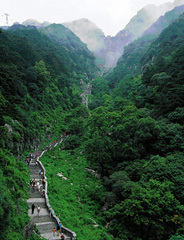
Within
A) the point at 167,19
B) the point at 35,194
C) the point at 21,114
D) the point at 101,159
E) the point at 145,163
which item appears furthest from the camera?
the point at 167,19

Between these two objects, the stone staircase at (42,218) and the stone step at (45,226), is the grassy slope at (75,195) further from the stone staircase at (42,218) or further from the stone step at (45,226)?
the stone step at (45,226)

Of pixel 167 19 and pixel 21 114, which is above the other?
pixel 167 19

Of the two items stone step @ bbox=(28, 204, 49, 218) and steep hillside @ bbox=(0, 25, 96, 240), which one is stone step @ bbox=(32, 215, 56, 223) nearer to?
stone step @ bbox=(28, 204, 49, 218)

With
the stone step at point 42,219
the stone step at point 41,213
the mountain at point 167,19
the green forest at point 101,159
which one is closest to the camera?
the stone step at point 42,219

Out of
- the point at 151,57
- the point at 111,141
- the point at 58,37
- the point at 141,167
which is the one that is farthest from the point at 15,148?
the point at 58,37

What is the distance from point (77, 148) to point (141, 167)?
649 inches

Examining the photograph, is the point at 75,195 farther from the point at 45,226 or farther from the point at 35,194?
the point at 45,226

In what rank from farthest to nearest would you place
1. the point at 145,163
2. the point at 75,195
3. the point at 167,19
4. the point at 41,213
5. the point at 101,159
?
the point at 167,19 → the point at 101,159 → the point at 145,163 → the point at 75,195 → the point at 41,213

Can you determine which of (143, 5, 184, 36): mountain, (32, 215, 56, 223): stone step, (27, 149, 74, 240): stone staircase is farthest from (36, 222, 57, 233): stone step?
(143, 5, 184, 36): mountain

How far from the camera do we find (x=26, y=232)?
13023 mm

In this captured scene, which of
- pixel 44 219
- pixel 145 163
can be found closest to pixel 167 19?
pixel 145 163

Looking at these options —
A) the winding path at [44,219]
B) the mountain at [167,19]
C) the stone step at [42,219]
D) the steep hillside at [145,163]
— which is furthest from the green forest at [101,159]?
the mountain at [167,19]

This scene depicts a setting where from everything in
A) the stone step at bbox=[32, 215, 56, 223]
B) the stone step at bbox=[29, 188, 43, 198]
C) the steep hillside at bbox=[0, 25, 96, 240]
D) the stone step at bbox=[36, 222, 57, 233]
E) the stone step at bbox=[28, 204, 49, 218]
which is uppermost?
the steep hillside at bbox=[0, 25, 96, 240]

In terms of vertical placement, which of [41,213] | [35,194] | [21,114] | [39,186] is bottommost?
[41,213]
